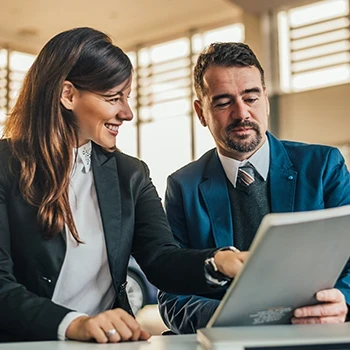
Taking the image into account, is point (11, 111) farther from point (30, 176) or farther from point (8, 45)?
point (8, 45)

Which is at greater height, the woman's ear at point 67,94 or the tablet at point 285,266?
the woman's ear at point 67,94

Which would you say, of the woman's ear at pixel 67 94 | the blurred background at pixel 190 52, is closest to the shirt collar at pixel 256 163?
the woman's ear at pixel 67 94

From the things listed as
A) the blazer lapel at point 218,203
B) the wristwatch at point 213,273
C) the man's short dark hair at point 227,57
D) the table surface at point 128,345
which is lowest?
the table surface at point 128,345

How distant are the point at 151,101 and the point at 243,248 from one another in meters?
8.80

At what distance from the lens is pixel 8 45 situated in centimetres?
1062

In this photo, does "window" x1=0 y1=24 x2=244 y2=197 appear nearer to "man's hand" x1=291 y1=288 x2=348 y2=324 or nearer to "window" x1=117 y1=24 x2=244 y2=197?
"window" x1=117 y1=24 x2=244 y2=197

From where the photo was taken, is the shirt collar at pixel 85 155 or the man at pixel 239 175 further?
the man at pixel 239 175

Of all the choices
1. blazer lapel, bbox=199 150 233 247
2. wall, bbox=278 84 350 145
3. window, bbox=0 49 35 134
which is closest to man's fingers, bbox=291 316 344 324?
blazer lapel, bbox=199 150 233 247

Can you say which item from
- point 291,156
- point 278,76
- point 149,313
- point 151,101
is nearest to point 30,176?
point 291,156

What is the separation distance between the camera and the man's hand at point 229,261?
4.28ft

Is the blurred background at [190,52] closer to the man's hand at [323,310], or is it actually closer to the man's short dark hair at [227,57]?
the man's short dark hair at [227,57]

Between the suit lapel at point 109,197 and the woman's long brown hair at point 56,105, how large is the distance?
0.28ft

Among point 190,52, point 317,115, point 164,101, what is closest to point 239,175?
point 317,115

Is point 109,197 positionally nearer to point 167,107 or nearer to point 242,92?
point 242,92
